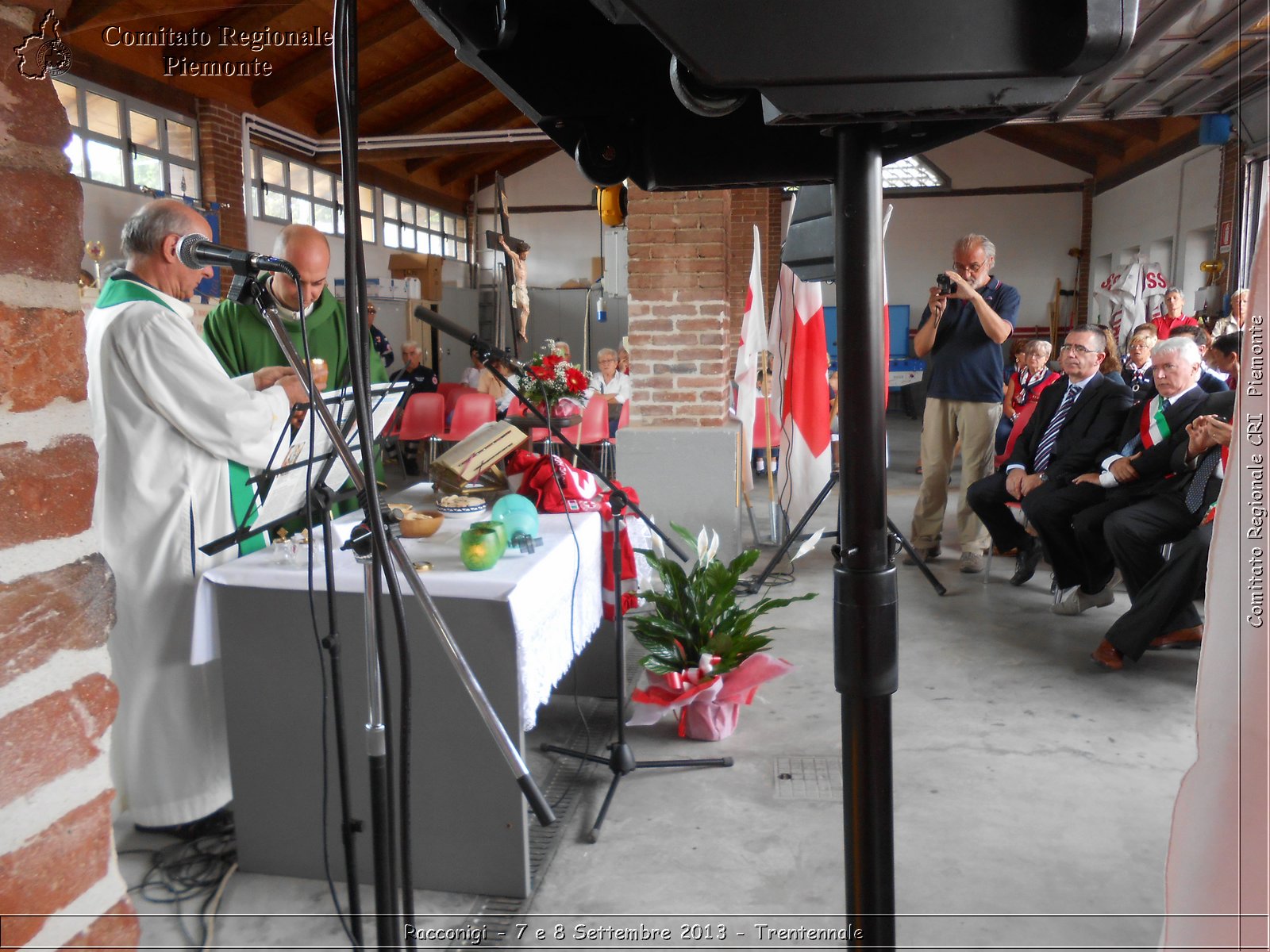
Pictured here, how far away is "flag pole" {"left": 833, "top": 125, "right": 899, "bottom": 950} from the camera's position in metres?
0.65

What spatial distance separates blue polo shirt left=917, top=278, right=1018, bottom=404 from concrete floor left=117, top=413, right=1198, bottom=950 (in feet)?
5.64

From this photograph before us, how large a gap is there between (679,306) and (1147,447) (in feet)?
7.36

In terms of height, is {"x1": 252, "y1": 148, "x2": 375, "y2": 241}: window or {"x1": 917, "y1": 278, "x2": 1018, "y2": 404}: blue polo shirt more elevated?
{"x1": 252, "y1": 148, "x2": 375, "y2": 241}: window

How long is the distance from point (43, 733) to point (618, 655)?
1.89 m

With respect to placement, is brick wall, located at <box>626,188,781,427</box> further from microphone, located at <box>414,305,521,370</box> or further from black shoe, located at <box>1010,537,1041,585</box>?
microphone, located at <box>414,305,521,370</box>

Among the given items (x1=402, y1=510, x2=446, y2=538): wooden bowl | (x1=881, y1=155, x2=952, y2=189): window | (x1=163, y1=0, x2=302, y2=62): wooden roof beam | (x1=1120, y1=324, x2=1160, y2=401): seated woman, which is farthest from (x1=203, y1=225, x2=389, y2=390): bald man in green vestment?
(x1=881, y1=155, x2=952, y2=189): window

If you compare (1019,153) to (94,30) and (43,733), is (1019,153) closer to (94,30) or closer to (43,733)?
(94,30)

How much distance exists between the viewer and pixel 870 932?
2.12 feet

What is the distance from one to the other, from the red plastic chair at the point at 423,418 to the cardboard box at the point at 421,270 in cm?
610

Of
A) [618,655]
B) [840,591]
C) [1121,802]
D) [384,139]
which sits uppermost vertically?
[384,139]

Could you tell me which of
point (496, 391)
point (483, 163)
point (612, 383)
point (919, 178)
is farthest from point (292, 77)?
point (919, 178)

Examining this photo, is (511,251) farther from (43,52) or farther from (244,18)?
(43,52)

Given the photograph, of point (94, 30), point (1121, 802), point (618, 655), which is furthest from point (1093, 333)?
point (94, 30)

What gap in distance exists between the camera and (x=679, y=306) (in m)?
4.71
